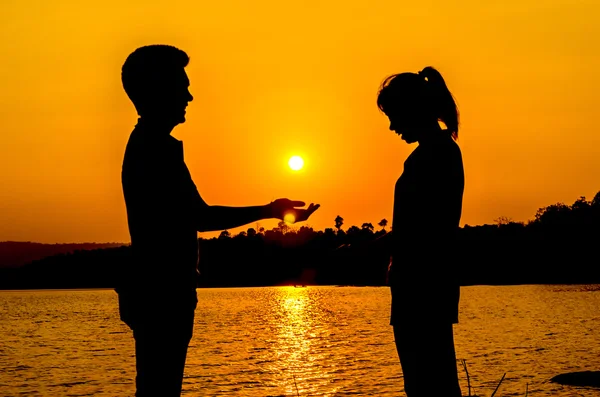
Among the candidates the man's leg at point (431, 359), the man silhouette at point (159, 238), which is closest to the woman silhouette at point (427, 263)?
the man's leg at point (431, 359)

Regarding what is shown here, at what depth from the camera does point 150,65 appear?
4.99 metres

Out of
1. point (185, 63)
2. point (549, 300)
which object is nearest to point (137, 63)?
point (185, 63)

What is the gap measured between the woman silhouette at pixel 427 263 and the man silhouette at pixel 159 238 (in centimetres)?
138

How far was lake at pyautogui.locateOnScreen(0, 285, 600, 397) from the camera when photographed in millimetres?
40750

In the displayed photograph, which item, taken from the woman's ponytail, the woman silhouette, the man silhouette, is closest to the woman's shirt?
the woman silhouette

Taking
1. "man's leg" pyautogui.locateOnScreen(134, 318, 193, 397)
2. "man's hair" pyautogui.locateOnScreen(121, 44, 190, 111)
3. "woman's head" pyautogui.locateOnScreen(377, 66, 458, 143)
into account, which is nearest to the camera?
"man's leg" pyautogui.locateOnScreen(134, 318, 193, 397)

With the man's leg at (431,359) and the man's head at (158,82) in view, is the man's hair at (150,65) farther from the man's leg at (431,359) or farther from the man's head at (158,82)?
the man's leg at (431,359)

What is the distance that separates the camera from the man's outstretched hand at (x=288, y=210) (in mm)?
5277

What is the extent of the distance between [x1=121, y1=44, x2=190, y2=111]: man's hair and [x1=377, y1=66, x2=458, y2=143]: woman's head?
146cm

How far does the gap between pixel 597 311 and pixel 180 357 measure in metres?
94.2

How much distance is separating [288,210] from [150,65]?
121 centimetres

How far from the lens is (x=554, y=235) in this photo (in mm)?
158750

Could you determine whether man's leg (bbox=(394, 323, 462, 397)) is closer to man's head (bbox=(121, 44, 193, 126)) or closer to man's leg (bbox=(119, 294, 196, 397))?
man's leg (bbox=(119, 294, 196, 397))

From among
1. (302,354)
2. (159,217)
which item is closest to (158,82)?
(159,217)
